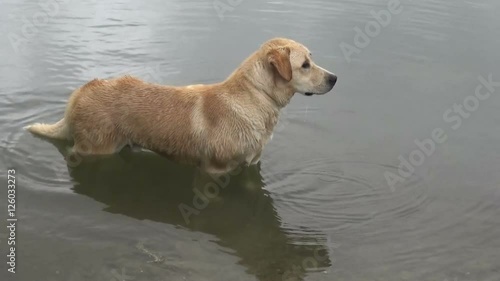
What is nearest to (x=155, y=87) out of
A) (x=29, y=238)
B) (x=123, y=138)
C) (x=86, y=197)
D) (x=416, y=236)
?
(x=123, y=138)

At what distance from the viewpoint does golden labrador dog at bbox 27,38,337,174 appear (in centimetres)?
634

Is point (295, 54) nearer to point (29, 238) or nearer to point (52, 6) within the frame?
point (29, 238)

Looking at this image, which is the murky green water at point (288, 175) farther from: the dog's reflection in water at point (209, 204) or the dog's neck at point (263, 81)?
the dog's neck at point (263, 81)

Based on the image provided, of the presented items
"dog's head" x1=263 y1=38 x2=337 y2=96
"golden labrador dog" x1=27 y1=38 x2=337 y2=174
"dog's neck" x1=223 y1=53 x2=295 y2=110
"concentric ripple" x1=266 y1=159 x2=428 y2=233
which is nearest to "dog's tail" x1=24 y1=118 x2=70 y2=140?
"golden labrador dog" x1=27 y1=38 x2=337 y2=174

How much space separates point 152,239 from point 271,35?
7.18m

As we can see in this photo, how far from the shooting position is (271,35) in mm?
12000

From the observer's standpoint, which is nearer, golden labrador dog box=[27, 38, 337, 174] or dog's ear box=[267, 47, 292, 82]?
dog's ear box=[267, 47, 292, 82]

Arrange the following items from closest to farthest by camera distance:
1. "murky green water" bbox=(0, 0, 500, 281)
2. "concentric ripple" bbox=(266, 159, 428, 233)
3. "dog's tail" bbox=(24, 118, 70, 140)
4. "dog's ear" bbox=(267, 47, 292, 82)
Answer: "murky green water" bbox=(0, 0, 500, 281)
"dog's ear" bbox=(267, 47, 292, 82)
"concentric ripple" bbox=(266, 159, 428, 233)
"dog's tail" bbox=(24, 118, 70, 140)

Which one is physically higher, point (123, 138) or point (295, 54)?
point (295, 54)

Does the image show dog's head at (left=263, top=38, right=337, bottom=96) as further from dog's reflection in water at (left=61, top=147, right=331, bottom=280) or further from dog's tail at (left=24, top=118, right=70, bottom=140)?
dog's tail at (left=24, top=118, right=70, bottom=140)

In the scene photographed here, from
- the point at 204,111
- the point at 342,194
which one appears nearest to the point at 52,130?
the point at 204,111

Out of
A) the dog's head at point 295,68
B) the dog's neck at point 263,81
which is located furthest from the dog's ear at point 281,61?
the dog's neck at point 263,81

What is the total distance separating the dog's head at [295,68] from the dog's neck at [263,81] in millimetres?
45

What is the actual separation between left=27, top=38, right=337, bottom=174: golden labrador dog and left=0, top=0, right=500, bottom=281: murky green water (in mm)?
420
